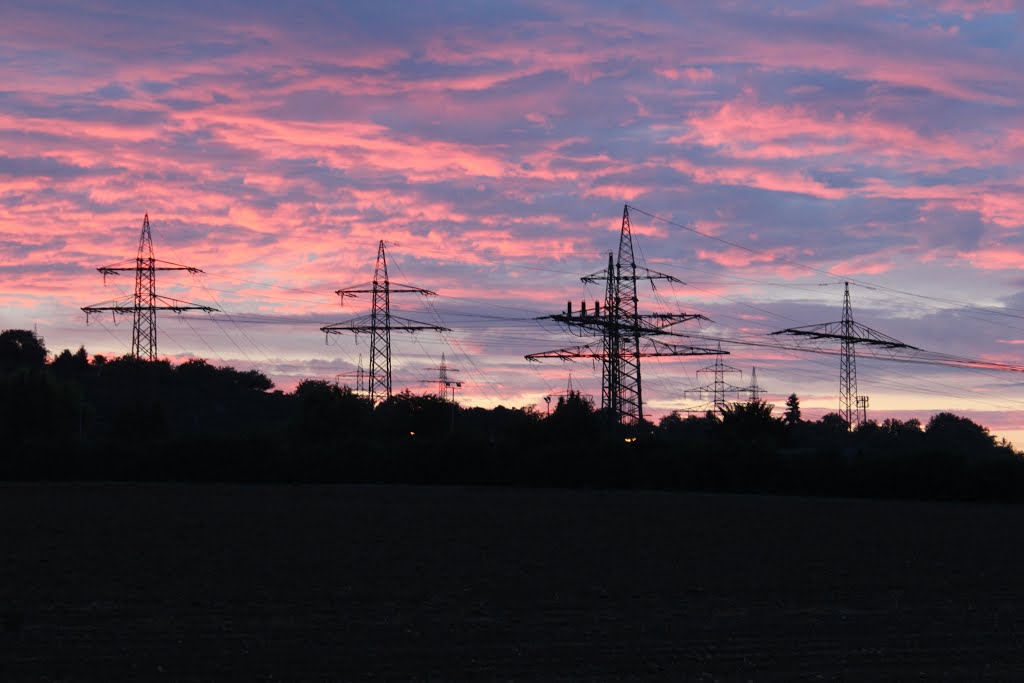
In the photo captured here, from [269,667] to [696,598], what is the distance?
31.6 feet

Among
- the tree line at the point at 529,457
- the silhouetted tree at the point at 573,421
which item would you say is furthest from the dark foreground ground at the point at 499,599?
the silhouetted tree at the point at 573,421

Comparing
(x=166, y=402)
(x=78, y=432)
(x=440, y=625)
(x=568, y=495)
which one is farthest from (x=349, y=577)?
(x=166, y=402)

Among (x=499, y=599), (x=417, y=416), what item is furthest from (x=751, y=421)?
(x=499, y=599)

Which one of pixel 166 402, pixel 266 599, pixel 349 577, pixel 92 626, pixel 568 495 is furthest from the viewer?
pixel 166 402

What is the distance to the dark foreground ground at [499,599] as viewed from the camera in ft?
52.4

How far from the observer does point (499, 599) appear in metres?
22.1

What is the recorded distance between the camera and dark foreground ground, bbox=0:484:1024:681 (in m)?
16.0

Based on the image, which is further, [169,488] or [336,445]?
[336,445]

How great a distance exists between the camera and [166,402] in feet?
566

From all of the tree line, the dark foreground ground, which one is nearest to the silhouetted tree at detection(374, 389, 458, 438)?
the tree line

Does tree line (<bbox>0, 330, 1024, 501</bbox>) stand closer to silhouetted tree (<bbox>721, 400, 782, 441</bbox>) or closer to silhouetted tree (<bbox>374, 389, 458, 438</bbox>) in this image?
silhouetted tree (<bbox>721, 400, 782, 441</bbox>)

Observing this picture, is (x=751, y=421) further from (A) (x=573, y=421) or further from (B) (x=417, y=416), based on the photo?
(B) (x=417, y=416)

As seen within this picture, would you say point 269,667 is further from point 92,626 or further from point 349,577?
point 349,577

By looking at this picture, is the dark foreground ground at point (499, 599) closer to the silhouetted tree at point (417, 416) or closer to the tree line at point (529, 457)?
the tree line at point (529, 457)
